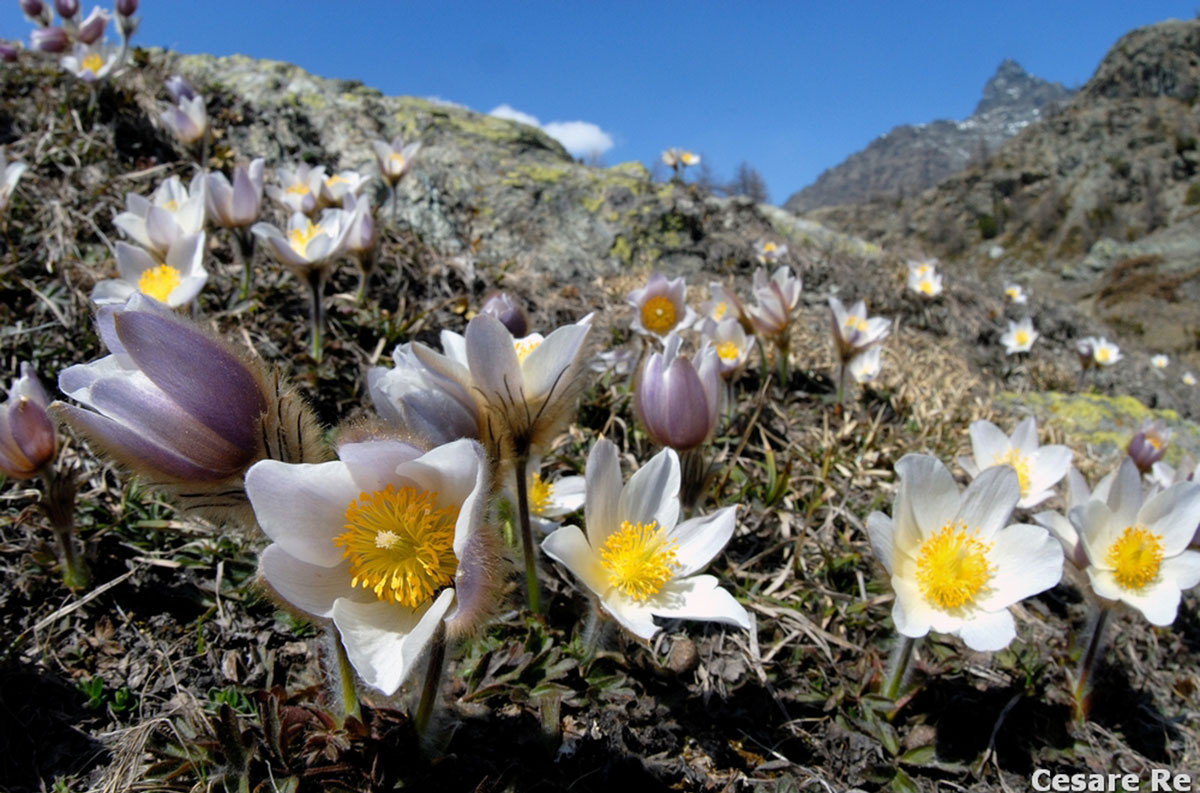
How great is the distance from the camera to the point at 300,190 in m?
3.58

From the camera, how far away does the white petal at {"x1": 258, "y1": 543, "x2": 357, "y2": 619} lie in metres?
1.10

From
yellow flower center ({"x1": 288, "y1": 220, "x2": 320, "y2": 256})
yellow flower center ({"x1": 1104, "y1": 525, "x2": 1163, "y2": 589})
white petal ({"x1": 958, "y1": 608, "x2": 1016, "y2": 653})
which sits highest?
yellow flower center ({"x1": 288, "y1": 220, "x2": 320, "y2": 256})

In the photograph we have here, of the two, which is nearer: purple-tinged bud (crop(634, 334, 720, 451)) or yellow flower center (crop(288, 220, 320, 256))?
purple-tinged bud (crop(634, 334, 720, 451))

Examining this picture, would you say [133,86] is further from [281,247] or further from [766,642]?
[766,642]

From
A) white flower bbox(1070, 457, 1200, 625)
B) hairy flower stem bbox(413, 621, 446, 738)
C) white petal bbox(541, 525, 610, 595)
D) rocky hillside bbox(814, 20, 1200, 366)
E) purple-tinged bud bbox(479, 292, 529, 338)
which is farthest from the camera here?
rocky hillside bbox(814, 20, 1200, 366)

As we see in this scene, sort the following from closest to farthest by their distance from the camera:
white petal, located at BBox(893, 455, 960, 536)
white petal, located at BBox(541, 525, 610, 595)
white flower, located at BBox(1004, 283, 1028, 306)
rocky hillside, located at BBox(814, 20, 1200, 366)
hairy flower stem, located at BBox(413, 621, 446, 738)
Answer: hairy flower stem, located at BBox(413, 621, 446, 738)
white petal, located at BBox(541, 525, 610, 595)
white petal, located at BBox(893, 455, 960, 536)
white flower, located at BBox(1004, 283, 1028, 306)
rocky hillside, located at BBox(814, 20, 1200, 366)

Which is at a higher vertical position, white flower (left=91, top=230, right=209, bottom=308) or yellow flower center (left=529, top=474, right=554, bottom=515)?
white flower (left=91, top=230, right=209, bottom=308)

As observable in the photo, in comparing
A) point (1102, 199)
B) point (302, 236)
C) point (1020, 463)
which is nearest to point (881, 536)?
point (1020, 463)

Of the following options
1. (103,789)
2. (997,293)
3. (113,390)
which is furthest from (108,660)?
(997,293)

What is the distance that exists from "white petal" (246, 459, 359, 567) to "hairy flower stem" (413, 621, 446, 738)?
11.2 inches

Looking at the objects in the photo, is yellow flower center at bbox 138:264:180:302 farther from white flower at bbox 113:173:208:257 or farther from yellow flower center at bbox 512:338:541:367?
yellow flower center at bbox 512:338:541:367

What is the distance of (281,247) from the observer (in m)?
2.50

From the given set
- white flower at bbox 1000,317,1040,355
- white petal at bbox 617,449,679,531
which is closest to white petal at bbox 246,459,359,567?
white petal at bbox 617,449,679,531

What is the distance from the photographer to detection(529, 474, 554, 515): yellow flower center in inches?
82.0
